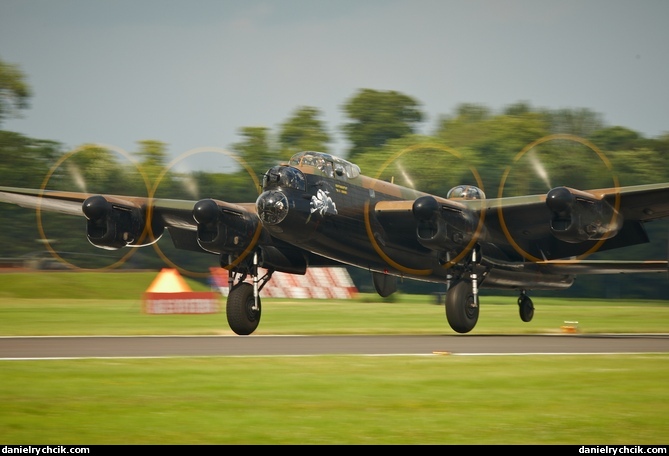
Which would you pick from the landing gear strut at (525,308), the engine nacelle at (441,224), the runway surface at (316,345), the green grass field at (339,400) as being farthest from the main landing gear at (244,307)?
the landing gear strut at (525,308)

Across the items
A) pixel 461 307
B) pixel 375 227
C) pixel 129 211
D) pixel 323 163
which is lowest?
pixel 461 307

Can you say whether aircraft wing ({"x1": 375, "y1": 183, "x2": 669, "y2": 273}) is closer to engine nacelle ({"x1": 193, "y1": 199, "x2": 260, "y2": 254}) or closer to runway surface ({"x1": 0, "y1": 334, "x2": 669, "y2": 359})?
runway surface ({"x1": 0, "y1": 334, "x2": 669, "y2": 359})

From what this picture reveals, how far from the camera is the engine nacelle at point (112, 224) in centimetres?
2969

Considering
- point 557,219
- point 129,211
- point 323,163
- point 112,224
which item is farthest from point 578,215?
point 112,224

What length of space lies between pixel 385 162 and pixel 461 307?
60262mm

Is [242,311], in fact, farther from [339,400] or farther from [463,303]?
[339,400]

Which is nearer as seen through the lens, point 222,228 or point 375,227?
point 222,228

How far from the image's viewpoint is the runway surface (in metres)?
23.0

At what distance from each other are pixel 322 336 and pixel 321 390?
42.9ft

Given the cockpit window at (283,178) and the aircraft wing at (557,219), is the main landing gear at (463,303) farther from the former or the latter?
the cockpit window at (283,178)

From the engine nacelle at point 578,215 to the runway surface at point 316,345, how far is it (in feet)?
10.7

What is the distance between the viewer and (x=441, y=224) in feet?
96.4

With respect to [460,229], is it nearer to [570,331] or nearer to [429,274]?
[429,274]

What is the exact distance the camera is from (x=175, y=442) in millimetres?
12102
